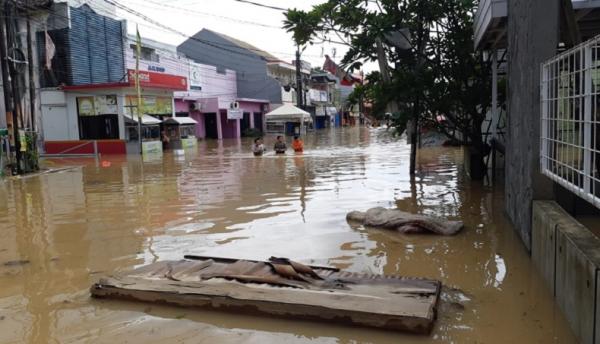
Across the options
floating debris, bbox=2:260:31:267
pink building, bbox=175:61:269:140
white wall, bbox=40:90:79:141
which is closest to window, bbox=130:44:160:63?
pink building, bbox=175:61:269:140

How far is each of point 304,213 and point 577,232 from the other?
566 centimetres

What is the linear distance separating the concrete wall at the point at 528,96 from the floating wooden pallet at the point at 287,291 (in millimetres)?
1955

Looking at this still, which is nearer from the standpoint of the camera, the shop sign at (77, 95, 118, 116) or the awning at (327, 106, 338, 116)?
the shop sign at (77, 95, 118, 116)

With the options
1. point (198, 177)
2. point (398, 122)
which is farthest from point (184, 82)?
point (398, 122)

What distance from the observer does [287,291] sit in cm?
488

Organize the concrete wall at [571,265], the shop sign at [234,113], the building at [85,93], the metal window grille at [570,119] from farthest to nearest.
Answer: the shop sign at [234,113] → the building at [85,93] → the metal window grille at [570,119] → the concrete wall at [571,265]

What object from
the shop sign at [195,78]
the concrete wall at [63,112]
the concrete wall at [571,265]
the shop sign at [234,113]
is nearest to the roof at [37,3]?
the concrete wall at [63,112]

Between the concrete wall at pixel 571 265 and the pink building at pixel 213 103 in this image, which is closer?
the concrete wall at pixel 571 265

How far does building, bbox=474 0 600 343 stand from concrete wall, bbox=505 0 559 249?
11 millimetres

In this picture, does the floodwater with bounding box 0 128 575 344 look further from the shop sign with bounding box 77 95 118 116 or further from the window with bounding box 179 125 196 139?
the window with bounding box 179 125 196 139

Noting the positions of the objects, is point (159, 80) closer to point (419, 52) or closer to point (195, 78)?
point (195, 78)

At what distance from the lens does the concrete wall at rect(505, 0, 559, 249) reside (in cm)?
614

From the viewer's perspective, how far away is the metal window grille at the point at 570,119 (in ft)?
14.1

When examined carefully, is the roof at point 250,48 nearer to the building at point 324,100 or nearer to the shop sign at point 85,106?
the building at point 324,100
